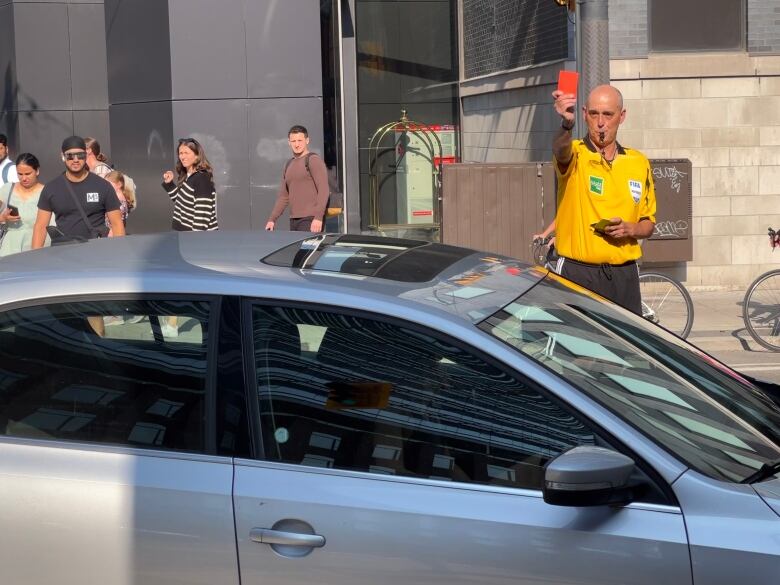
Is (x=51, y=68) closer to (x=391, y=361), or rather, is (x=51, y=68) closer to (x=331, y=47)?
(x=331, y=47)

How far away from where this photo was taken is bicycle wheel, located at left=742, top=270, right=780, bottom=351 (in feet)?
33.4

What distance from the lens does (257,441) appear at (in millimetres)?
3000

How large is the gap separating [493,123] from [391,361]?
13852 millimetres

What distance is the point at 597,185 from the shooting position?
A: 20.3ft

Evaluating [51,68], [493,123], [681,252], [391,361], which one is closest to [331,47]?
[493,123]

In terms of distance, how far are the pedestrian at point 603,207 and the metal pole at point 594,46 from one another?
11.3 feet

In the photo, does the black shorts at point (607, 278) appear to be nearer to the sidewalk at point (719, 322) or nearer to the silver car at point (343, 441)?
the silver car at point (343, 441)

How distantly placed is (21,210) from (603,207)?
18.0 feet

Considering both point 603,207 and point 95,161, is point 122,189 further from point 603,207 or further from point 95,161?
point 603,207

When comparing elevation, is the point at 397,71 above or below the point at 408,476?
above

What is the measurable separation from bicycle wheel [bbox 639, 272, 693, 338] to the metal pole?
5.86 ft

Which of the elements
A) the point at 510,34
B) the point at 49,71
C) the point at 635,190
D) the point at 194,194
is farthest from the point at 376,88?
the point at 635,190

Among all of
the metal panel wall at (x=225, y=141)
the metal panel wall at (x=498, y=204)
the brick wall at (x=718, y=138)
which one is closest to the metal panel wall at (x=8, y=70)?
the metal panel wall at (x=225, y=141)

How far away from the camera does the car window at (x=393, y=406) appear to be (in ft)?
9.71
